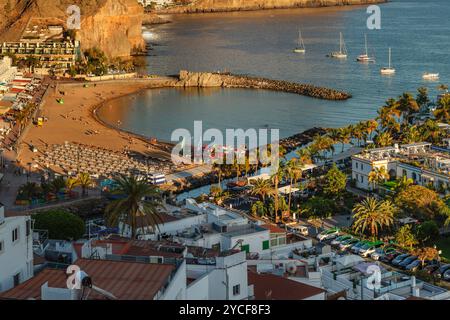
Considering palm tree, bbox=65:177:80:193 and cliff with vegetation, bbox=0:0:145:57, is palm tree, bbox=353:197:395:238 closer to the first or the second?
palm tree, bbox=65:177:80:193

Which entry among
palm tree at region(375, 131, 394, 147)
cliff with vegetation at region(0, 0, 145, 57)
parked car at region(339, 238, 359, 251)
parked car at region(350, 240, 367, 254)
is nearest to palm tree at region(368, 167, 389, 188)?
palm tree at region(375, 131, 394, 147)

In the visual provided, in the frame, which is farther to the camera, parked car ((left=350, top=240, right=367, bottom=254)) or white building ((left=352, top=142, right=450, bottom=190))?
white building ((left=352, top=142, right=450, bottom=190))

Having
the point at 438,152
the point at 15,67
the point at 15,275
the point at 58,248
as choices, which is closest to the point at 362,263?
the point at 58,248

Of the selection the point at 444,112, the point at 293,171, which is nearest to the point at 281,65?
the point at 444,112

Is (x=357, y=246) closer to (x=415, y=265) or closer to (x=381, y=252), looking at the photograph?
(x=381, y=252)

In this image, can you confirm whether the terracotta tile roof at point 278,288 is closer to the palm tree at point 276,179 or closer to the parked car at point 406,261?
the parked car at point 406,261

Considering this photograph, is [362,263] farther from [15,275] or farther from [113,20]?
[113,20]
